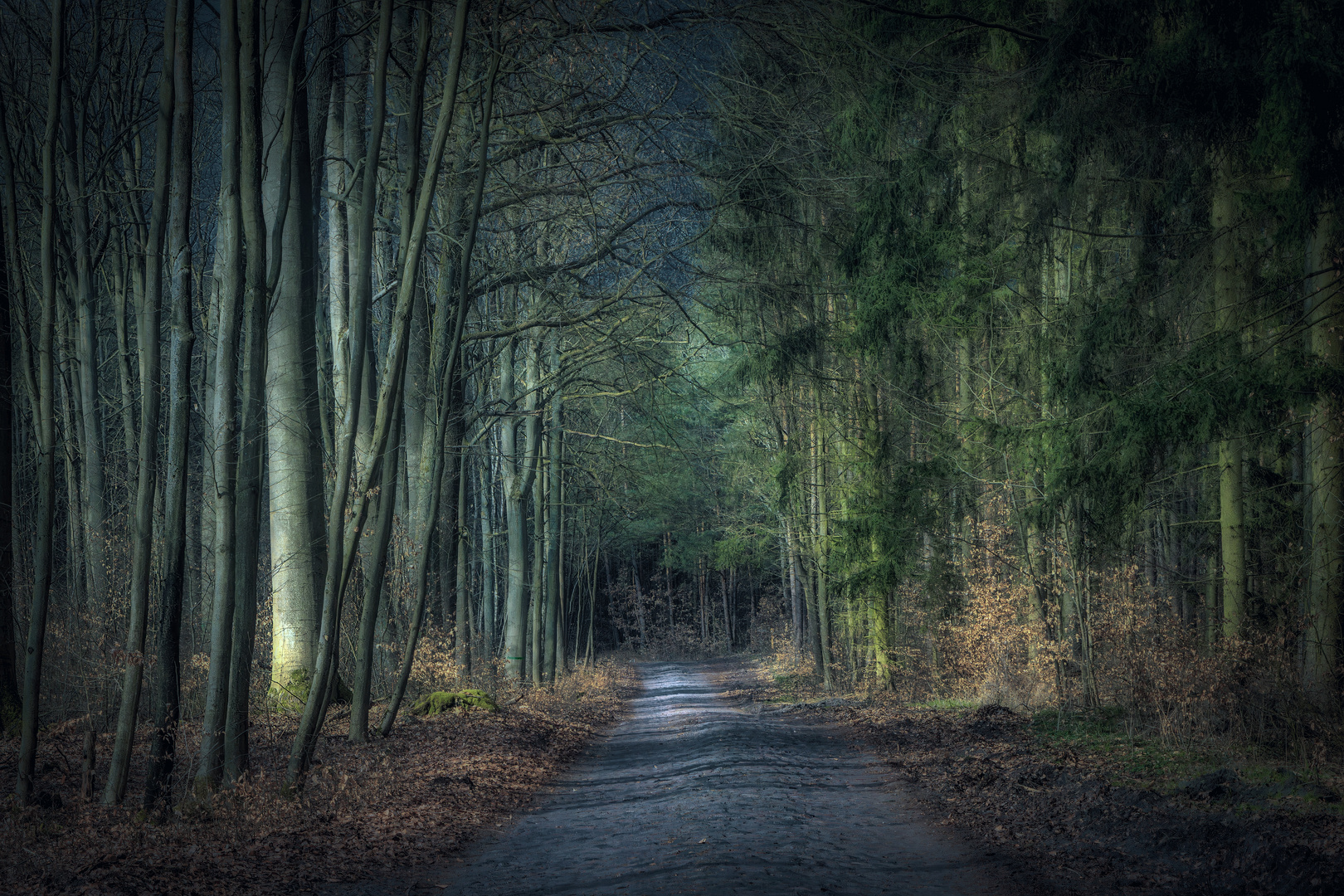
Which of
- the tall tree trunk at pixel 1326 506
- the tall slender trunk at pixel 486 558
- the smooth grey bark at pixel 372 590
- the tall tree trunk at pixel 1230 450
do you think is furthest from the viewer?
the tall slender trunk at pixel 486 558

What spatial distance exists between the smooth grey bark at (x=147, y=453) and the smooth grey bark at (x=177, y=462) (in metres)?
0.12

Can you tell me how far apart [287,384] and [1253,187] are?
11.0 metres

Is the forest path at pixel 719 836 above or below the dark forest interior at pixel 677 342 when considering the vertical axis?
below

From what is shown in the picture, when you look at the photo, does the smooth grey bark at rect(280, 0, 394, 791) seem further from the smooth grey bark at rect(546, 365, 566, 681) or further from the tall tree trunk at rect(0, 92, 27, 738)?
the smooth grey bark at rect(546, 365, 566, 681)

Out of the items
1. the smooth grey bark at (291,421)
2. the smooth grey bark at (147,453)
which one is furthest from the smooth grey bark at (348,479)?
the smooth grey bark at (291,421)

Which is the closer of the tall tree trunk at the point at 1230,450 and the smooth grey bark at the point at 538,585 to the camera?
the tall tree trunk at the point at 1230,450

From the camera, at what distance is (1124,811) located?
6.97 metres

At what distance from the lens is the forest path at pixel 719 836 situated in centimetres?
566

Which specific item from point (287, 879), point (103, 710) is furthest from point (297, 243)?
point (287, 879)

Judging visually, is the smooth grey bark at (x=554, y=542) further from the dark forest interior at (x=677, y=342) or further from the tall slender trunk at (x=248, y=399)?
the tall slender trunk at (x=248, y=399)

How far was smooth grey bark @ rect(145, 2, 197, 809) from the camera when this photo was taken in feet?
25.1

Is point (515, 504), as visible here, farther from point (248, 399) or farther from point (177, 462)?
point (177, 462)

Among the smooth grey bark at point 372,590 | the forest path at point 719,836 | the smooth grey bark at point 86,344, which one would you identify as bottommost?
the forest path at point 719,836

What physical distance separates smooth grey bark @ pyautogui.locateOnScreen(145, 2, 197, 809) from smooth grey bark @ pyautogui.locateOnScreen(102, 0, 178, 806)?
0.12 m
